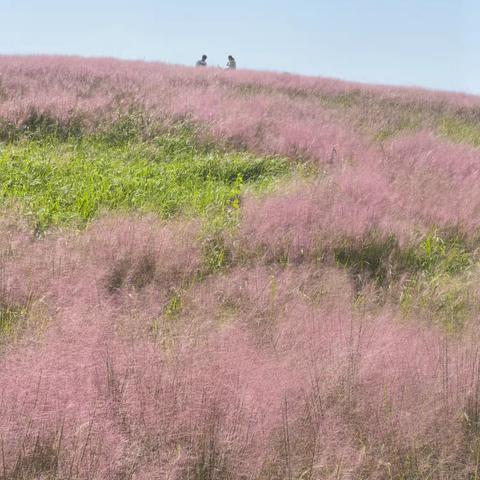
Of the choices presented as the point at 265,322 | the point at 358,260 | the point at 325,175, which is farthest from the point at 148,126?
the point at 265,322

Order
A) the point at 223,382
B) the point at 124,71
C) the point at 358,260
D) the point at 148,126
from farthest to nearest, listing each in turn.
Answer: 1. the point at 124,71
2. the point at 148,126
3. the point at 358,260
4. the point at 223,382

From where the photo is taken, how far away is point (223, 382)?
8.30ft

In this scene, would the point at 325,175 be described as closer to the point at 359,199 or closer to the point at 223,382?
the point at 359,199

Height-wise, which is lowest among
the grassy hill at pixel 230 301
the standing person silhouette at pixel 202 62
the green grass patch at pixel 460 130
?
the grassy hill at pixel 230 301

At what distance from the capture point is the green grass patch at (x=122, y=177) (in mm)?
5535

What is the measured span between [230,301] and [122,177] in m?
3.11

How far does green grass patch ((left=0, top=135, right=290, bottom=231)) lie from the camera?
218 inches

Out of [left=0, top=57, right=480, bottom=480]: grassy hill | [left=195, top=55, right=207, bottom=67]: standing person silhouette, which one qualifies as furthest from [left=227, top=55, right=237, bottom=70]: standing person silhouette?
[left=0, top=57, right=480, bottom=480]: grassy hill

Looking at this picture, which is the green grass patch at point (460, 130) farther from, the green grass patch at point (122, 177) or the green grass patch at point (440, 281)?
the green grass patch at point (440, 281)

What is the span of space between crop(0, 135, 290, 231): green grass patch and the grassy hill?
34 mm

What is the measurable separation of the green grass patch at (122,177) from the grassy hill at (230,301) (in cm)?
→ 3

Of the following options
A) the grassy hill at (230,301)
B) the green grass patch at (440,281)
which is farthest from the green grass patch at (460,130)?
the green grass patch at (440,281)

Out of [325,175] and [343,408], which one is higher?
[325,175]

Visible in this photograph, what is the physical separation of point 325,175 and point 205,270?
334 centimetres
